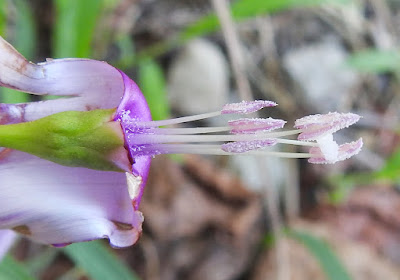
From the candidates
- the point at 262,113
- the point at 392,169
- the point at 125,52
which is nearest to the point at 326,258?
the point at 392,169

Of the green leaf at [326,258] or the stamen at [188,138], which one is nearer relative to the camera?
the stamen at [188,138]

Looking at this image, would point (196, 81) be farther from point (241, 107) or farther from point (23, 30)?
point (241, 107)

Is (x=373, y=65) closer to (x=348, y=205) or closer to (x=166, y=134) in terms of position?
(x=348, y=205)

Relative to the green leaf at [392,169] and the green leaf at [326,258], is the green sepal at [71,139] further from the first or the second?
the green leaf at [392,169]

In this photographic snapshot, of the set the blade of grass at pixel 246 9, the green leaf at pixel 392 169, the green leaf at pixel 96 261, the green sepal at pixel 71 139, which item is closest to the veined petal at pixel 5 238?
the green sepal at pixel 71 139

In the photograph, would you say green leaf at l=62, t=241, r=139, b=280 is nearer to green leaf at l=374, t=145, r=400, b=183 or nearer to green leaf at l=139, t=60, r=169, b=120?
green leaf at l=139, t=60, r=169, b=120

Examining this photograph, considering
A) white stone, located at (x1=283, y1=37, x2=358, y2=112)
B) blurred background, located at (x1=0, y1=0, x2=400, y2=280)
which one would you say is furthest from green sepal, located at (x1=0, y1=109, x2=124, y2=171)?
white stone, located at (x1=283, y1=37, x2=358, y2=112)
